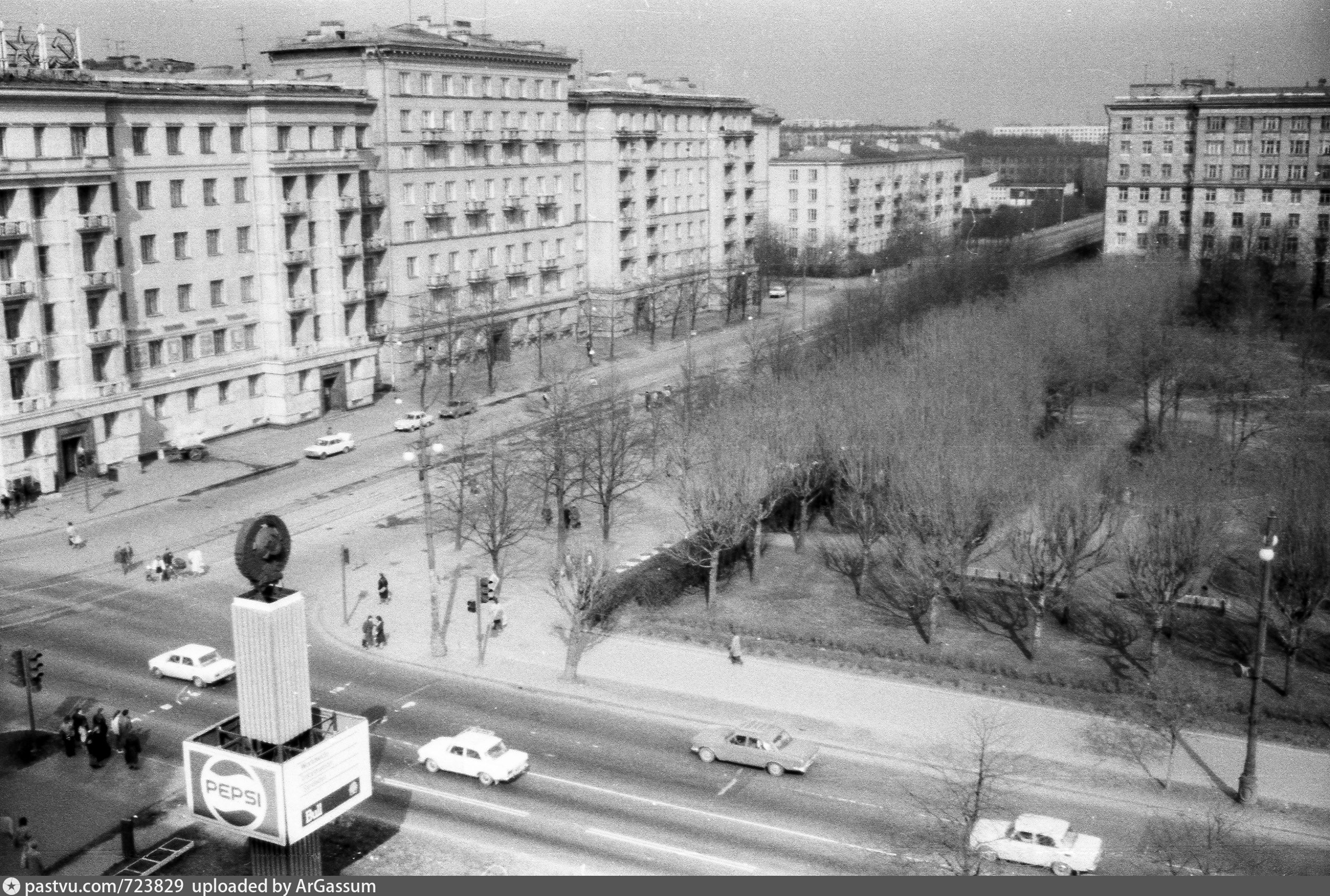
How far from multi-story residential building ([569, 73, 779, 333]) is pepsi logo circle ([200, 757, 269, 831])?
62975 mm

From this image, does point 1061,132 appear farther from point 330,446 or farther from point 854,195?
point 330,446

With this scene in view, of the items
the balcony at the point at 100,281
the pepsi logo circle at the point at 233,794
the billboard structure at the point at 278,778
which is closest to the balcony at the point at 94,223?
the balcony at the point at 100,281

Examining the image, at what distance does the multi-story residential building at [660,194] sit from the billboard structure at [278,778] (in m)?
62.2

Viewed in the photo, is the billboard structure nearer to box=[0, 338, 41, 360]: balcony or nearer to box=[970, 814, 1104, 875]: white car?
box=[970, 814, 1104, 875]: white car

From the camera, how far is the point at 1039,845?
2583 centimetres

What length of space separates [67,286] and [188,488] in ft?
28.2

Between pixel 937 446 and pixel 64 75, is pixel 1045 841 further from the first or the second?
pixel 64 75

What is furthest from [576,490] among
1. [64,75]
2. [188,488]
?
[64,75]

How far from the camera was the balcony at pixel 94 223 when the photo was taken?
53.2 metres

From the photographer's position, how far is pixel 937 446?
40.9 meters

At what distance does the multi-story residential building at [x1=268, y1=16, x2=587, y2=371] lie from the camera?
237 ft

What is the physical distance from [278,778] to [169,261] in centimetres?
4259

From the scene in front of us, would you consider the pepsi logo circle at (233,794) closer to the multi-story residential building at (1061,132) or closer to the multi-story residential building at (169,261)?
the multi-story residential building at (169,261)

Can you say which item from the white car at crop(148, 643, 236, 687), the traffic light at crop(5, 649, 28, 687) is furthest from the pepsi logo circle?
the white car at crop(148, 643, 236, 687)
